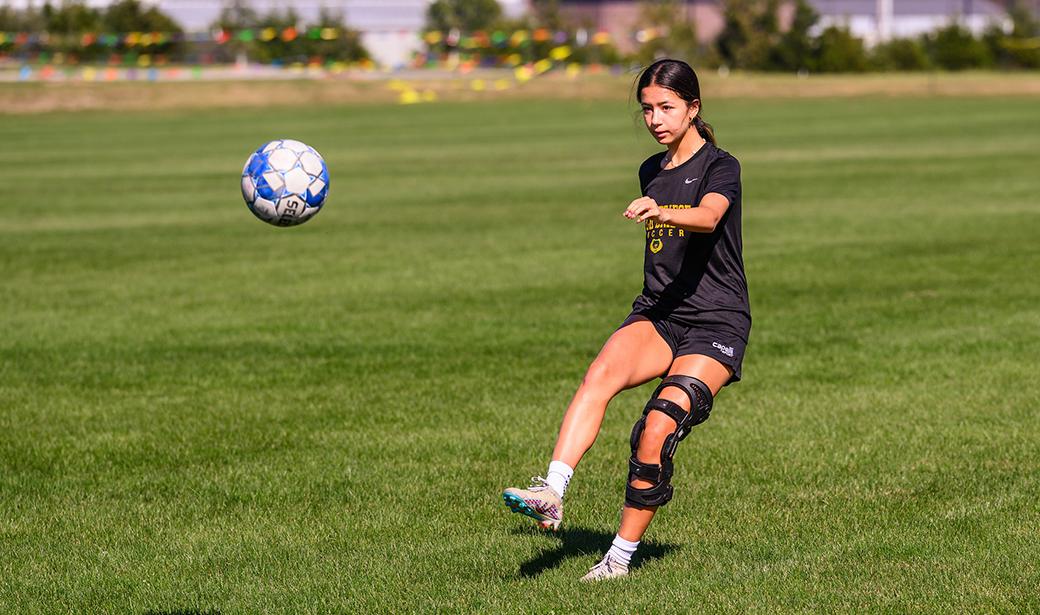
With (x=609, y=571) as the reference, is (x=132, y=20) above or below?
above

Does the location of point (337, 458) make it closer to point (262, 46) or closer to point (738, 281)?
point (738, 281)

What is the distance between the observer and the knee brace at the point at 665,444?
6.37m

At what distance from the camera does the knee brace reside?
20.9 feet

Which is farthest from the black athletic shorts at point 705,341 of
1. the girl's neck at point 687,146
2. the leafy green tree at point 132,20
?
the leafy green tree at point 132,20

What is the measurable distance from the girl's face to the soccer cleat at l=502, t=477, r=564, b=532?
1742mm

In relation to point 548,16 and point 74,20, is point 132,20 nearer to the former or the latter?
point 74,20

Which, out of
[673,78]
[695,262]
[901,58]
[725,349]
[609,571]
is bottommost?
[901,58]

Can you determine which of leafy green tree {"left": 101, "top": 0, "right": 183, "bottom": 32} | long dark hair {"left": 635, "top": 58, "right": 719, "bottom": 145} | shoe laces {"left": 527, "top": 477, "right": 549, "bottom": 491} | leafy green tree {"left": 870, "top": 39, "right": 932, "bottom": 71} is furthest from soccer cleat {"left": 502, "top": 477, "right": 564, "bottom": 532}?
leafy green tree {"left": 870, "top": 39, "right": 932, "bottom": 71}

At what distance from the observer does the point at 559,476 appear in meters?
6.21

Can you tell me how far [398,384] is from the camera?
1153 centimetres

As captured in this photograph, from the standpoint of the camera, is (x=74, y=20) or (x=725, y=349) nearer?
(x=725, y=349)

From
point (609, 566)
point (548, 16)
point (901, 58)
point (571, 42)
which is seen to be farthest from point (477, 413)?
point (548, 16)

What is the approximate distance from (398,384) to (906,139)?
32.4m

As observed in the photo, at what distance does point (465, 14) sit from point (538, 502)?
112 metres
